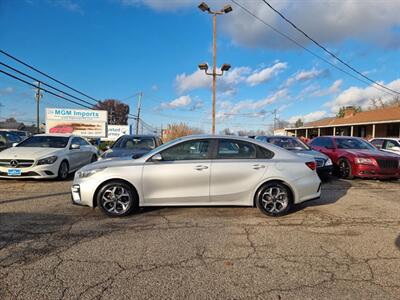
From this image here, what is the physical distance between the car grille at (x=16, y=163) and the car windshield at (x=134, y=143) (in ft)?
7.93

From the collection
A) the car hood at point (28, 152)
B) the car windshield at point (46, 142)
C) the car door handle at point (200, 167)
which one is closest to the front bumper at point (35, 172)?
the car hood at point (28, 152)

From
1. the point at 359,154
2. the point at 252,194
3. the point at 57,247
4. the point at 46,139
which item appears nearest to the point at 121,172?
the point at 57,247

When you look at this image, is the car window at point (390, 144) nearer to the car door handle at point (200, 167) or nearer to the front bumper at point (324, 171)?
the front bumper at point (324, 171)

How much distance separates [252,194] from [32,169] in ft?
20.9

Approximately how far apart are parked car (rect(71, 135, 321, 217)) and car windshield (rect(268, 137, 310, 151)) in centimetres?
509

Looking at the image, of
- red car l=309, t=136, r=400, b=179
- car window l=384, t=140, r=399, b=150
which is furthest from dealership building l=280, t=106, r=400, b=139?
red car l=309, t=136, r=400, b=179

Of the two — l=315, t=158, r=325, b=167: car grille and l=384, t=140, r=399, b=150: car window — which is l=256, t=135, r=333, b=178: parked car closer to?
l=315, t=158, r=325, b=167: car grille

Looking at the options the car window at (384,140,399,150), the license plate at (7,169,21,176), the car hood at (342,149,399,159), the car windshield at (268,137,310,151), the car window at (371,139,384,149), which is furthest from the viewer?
the car window at (371,139,384,149)

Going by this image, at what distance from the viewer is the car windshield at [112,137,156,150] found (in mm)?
9788

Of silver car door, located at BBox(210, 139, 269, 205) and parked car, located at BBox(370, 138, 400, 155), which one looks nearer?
silver car door, located at BBox(210, 139, 269, 205)

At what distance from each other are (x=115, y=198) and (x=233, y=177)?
6.82ft

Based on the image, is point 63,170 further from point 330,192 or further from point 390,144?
point 390,144

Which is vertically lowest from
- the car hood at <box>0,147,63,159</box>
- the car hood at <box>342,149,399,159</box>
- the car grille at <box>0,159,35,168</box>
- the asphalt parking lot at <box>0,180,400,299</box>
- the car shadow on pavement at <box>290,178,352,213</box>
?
the asphalt parking lot at <box>0,180,400,299</box>

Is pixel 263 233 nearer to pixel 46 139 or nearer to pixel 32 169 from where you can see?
pixel 32 169
